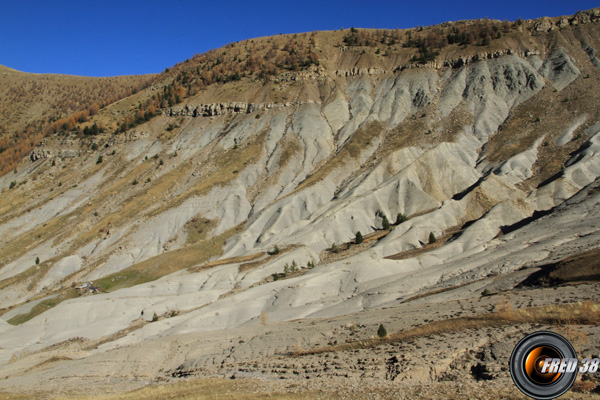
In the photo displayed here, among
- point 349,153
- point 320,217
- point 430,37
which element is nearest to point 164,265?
point 320,217

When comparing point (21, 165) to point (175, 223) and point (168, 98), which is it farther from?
point (175, 223)

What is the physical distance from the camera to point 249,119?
111 m

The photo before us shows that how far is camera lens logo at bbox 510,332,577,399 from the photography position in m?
12.5

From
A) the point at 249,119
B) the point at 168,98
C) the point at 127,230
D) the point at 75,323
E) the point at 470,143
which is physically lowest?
the point at 75,323

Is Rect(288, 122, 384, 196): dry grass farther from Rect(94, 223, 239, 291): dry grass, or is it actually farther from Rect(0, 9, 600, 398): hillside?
Rect(94, 223, 239, 291): dry grass

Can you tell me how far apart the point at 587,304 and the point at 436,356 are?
8197 mm

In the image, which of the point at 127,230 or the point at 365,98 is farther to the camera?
the point at 365,98

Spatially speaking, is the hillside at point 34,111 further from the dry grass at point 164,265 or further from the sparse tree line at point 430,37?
the sparse tree line at point 430,37

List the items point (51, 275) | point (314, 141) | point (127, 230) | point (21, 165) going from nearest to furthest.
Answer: point (51, 275) < point (127, 230) < point (314, 141) < point (21, 165)

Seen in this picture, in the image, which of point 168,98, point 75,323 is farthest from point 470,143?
point 168,98

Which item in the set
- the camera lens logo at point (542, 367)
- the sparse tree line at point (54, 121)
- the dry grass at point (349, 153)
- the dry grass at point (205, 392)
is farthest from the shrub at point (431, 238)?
the sparse tree line at point (54, 121)

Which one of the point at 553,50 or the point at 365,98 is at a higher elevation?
the point at 553,50

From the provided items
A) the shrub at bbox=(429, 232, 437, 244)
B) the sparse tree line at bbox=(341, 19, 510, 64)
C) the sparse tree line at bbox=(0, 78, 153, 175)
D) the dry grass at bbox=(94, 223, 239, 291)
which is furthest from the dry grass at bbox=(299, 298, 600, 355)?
the sparse tree line at bbox=(0, 78, 153, 175)

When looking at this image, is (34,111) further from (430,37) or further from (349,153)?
(430,37)
